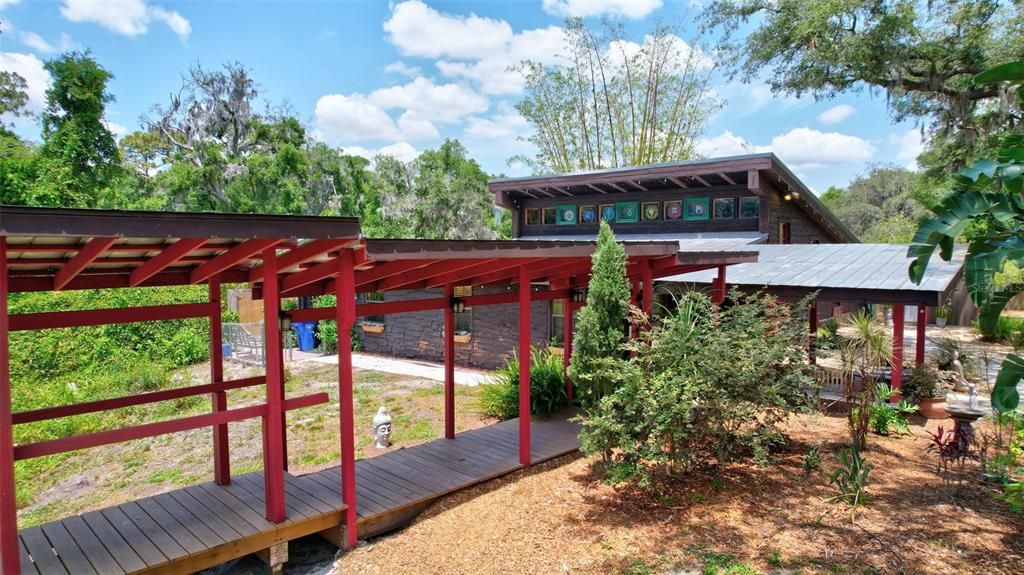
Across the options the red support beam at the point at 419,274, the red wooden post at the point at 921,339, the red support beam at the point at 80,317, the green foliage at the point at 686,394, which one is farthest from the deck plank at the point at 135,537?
the red wooden post at the point at 921,339

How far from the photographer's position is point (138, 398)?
16.2 feet

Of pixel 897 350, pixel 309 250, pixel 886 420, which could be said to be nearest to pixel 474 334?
pixel 897 350

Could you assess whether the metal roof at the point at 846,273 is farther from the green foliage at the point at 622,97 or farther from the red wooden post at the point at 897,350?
the green foliage at the point at 622,97

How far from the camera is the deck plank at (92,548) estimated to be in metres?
3.82

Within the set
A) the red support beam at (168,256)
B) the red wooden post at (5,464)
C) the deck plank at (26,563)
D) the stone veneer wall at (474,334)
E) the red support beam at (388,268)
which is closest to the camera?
the red wooden post at (5,464)

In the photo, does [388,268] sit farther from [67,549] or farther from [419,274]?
[67,549]

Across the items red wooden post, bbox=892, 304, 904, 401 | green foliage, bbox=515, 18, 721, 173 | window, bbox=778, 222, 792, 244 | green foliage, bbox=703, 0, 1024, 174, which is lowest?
red wooden post, bbox=892, 304, 904, 401

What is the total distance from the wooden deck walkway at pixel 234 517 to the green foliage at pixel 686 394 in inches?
58.3

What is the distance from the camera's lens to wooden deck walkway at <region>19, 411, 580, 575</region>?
3977 mm

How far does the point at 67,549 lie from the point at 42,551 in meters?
0.16

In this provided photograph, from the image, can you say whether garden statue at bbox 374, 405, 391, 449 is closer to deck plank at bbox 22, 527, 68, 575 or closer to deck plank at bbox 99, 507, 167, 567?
deck plank at bbox 99, 507, 167, 567

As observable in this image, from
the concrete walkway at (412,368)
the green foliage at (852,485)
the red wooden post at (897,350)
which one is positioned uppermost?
the red wooden post at (897,350)

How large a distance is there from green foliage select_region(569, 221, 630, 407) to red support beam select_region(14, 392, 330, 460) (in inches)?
90.9

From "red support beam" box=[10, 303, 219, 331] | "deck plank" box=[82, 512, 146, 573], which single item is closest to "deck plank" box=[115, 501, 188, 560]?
"deck plank" box=[82, 512, 146, 573]
